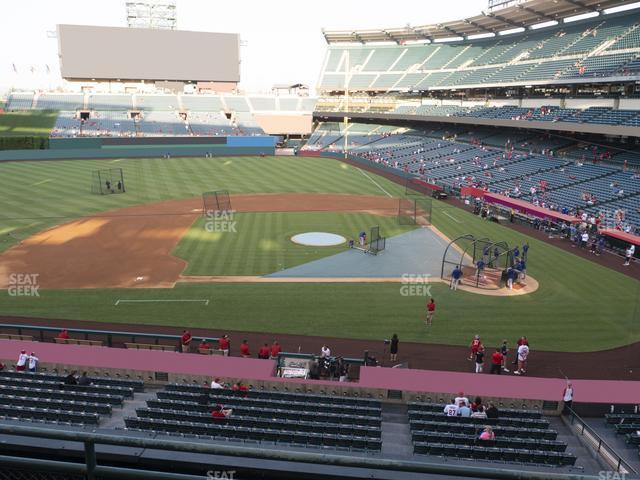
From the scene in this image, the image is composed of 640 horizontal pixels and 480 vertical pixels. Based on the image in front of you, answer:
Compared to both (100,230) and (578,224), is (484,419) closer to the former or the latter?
(578,224)

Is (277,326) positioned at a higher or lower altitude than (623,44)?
lower

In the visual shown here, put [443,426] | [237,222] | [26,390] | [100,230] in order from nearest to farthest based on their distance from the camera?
[443,426] → [26,390] → [100,230] → [237,222]

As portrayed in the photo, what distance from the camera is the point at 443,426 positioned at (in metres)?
12.4

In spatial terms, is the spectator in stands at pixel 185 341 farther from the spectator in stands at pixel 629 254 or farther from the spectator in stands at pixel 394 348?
the spectator in stands at pixel 629 254

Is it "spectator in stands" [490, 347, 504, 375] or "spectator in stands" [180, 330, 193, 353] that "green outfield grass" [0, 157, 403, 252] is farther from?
"spectator in stands" [490, 347, 504, 375]

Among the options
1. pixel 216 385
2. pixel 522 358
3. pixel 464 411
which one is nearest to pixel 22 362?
pixel 216 385

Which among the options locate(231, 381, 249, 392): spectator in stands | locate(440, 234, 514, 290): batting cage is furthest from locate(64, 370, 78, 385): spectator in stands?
locate(440, 234, 514, 290): batting cage

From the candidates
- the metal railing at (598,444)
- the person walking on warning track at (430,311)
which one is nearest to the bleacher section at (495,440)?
the metal railing at (598,444)

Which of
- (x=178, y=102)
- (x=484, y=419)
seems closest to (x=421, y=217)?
(x=484, y=419)

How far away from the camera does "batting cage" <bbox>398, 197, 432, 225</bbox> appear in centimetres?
3928

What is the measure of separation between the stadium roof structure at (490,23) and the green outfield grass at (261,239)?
4171 cm

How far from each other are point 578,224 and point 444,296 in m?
16.7

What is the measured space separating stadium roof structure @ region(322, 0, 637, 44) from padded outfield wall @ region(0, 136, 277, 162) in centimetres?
3634

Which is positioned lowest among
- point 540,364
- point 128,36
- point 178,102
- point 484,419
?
point 540,364
